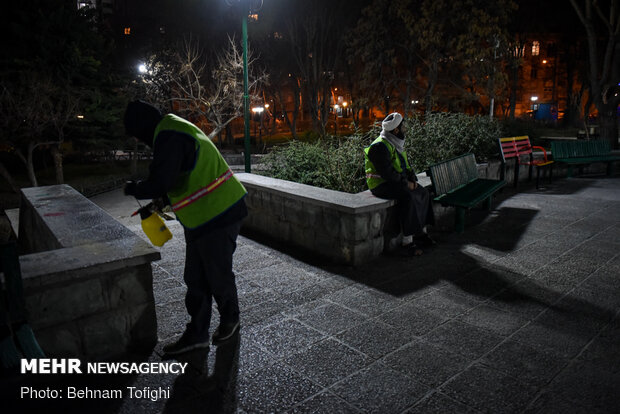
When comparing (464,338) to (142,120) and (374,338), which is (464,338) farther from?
(142,120)

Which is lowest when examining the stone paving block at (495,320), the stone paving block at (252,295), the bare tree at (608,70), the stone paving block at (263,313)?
the stone paving block at (495,320)

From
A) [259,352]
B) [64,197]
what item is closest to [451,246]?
[259,352]

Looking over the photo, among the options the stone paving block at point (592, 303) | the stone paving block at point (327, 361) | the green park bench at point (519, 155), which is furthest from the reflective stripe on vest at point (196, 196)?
the green park bench at point (519, 155)

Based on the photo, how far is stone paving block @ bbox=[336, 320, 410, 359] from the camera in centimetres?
314

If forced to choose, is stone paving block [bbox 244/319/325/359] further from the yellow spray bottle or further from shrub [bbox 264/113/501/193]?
shrub [bbox 264/113/501/193]

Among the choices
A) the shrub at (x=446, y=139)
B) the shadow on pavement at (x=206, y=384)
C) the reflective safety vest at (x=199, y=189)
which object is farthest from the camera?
the shrub at (x=446, y=139)

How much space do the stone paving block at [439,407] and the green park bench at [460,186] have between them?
3.49 meters

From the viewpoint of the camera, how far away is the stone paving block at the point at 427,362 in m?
2.81

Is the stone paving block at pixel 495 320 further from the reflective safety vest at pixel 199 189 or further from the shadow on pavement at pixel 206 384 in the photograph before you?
the reflective safety vest at pixel 199 189

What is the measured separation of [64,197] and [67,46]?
1776cm

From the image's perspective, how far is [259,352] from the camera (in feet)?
10.3

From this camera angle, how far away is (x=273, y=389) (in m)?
2.73

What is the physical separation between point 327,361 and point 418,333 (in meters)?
0.80

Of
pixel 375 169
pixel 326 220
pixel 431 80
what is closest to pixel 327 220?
pixel 326 220
